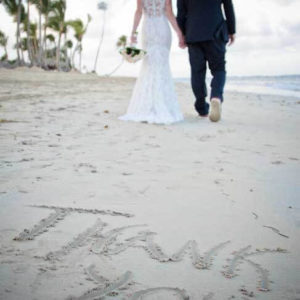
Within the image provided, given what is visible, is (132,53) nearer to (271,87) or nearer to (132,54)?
(132,54)

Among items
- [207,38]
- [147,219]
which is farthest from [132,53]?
[147,219]

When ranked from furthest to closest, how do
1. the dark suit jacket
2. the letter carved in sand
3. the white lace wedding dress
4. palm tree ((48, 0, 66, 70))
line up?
1. palm tree ((48, 0, 66, 70))
2. the white lace wedding dress
3. the dark suit jacket
4. the letter carved in sand

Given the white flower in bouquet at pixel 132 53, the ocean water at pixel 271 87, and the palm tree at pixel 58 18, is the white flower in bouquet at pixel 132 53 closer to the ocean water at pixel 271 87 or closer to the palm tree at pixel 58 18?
the ocean water at pixel 271 87

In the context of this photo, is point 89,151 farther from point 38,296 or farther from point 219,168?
point 38,296

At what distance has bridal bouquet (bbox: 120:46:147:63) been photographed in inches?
147

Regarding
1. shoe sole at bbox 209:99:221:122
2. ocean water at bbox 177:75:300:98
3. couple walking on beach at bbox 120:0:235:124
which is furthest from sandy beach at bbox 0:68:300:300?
ocean water at bbox 177:75:300:98

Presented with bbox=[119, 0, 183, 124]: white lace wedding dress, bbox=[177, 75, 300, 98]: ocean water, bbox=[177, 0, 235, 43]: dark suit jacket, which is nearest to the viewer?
bbox=[177, 0, 235, 43]: dark suit jacket

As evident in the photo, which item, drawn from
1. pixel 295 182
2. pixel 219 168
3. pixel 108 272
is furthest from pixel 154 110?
pixel 108 272

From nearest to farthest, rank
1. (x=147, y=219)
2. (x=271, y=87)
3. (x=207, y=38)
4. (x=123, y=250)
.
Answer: (x=123, y=250) → (x=147, y=219) → (x=207, y=38) → (x=271, y=87)

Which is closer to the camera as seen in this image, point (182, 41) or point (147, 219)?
point (147, 219)

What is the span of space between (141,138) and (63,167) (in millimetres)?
1051

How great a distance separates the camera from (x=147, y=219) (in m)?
1.36

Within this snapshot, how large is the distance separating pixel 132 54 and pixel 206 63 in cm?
105

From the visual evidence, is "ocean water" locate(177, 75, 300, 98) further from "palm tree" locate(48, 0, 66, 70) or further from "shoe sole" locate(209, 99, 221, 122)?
"palm tree" locate(48, 0, 66, 70)
